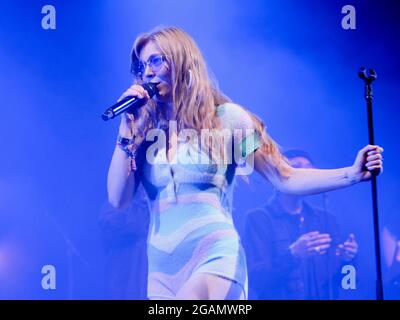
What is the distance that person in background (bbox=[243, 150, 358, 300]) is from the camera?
2287 millimetres

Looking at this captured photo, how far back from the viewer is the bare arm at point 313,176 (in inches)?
90.5

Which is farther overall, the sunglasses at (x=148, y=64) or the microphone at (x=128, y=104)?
the sunglasses at (x=148, y=64)

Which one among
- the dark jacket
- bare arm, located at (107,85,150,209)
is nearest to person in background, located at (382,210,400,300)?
the dark jacket

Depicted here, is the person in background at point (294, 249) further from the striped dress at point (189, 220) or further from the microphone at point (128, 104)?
the microphone at point (128, 104)

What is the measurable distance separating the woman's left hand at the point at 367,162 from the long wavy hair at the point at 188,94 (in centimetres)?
24

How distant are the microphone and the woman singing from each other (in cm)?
2

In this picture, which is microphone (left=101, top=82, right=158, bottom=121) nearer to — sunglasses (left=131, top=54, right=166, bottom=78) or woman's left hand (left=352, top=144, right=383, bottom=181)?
sunglasses (left=131, top=54, right=166, bottom=78)

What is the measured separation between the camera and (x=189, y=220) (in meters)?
2.19

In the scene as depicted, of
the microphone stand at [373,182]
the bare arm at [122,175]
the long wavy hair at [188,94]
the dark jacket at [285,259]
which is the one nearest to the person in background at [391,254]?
the microphone stand at [373,182]

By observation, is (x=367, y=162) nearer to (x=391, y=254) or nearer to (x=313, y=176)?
(x=313, y=176)

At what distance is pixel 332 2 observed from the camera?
2445mm
